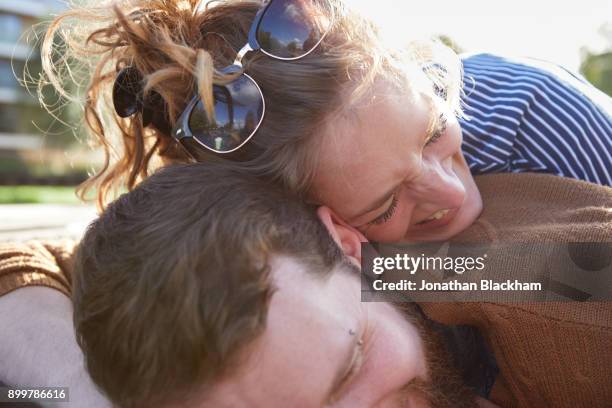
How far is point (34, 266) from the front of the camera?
232 centimetres

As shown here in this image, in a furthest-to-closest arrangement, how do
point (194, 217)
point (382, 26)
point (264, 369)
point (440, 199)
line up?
point (382, 26), point (440, 199), point (194, 217), point (264, 369)

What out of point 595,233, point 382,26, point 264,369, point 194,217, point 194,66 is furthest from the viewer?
point 382,26

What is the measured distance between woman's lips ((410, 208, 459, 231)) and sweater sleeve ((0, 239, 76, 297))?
122cm

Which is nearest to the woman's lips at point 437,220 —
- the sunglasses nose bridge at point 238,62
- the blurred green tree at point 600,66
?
the sunglasses nose bridge at point 238,62

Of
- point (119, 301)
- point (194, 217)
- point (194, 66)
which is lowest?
point (119, 301)

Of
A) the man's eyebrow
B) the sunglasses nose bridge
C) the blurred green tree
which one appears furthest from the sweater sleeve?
the blurred green tree

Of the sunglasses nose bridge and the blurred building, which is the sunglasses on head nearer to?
the sunglasses nose bridge

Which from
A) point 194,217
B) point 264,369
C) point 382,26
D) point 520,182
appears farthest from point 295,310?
point 382,26

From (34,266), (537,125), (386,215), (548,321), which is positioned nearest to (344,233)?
(386,215)

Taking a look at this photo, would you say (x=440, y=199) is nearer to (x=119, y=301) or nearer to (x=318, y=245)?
(x=318, y=245)

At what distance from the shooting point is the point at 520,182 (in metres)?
2.07

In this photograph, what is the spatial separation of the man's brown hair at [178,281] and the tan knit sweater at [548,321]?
0.44 m

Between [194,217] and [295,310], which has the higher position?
[194,217]

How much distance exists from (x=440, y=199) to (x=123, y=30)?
1.10m
